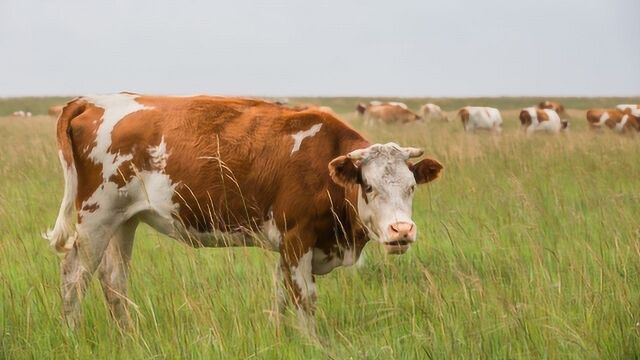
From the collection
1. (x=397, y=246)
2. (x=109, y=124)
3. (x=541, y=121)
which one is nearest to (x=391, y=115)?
(x=541, y=121)

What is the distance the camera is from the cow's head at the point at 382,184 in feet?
16.8

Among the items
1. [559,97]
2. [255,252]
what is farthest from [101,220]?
[559,97]

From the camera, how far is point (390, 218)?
16.8 feet

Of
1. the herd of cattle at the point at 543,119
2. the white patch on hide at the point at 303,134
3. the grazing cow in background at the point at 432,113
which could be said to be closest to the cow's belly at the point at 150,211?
the white patch on hide at the point at 303,134

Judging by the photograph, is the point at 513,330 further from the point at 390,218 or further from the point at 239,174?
the point at 239,174

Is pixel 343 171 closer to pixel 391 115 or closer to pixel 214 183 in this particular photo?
pixel 214 183

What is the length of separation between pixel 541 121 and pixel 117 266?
84.2 feet

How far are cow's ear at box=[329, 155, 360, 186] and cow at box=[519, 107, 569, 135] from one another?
24.8 m

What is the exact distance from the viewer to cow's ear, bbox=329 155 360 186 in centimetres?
532

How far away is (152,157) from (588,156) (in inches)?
363

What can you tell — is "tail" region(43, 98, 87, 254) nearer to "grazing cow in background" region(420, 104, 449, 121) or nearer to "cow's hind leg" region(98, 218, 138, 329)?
"cow's hind leg" region(98, 218, 138, 329)

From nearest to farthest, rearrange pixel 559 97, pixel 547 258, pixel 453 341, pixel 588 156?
pixel 453 341 → pixel 547 258 → pixel 588 156 → pixel 559 97

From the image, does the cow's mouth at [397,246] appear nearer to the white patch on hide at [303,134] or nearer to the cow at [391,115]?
the white patch on hide at [303,134]

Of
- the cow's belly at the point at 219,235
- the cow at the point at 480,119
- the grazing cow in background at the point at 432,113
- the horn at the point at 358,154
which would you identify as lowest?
the grazing cow in background at the point at 432,113
